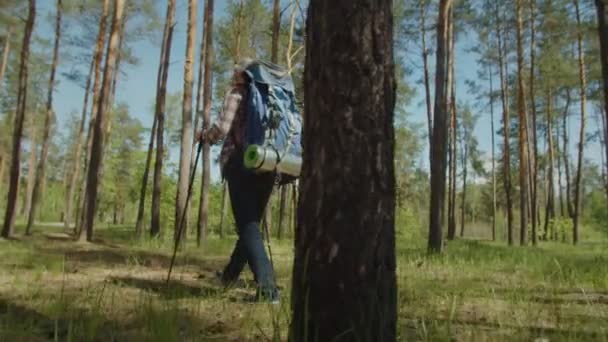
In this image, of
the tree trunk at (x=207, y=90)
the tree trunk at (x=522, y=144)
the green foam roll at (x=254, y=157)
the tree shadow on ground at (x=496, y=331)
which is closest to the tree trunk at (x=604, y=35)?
the tree shadow on ground at (x=496, y=331)

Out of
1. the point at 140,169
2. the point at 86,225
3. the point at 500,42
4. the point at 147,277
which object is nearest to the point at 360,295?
the point at 147,277

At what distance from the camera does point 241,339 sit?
215 centimetres

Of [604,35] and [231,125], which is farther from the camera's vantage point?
[604,35]

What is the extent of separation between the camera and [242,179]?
315cm

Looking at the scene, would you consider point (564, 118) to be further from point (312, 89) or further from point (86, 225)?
point (312, 89)

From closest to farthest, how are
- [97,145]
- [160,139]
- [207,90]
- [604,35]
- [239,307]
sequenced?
1. [239,307]
2. [604,35]
3. [97,145]
4. [207,90]
5. [160,139]

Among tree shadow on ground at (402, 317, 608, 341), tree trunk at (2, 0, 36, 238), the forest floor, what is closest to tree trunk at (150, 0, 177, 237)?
tree trunk at (2, 0, 36, 238)

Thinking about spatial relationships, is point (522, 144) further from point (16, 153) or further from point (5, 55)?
point (5, 55)

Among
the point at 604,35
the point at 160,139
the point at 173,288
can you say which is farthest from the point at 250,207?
the point at 160,139

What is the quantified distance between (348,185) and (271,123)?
1.59m

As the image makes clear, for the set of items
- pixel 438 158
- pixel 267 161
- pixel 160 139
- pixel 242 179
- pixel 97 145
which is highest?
pixel 160 139

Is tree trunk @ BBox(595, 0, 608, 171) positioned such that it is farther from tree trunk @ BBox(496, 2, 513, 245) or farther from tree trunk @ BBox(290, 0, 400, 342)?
tree trunk @ BBox(496, 2, 513, 245)

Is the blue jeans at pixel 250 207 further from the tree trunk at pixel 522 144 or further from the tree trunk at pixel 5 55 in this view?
the tree trunk at pixel 5 55

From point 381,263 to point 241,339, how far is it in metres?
0.91
